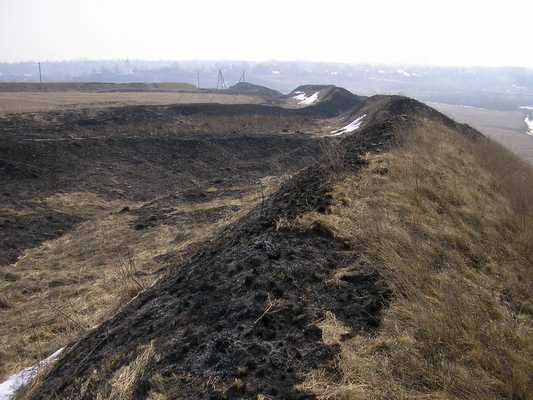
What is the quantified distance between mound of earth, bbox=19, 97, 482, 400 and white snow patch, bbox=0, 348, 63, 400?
1.69ft

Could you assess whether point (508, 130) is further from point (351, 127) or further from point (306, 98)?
point (351, 127)

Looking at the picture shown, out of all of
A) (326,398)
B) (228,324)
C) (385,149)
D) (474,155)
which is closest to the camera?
(326,398)

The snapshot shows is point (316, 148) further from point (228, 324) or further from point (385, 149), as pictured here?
point (228, 324)

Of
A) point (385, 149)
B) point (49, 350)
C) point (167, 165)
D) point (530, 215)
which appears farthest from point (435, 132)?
point (49, 350)

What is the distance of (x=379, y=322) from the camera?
4.70m

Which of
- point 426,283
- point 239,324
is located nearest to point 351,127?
point 426,283

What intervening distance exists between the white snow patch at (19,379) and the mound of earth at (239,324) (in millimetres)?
516

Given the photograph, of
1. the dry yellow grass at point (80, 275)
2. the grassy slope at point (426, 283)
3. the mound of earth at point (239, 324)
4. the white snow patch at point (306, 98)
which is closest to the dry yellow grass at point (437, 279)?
the grassy slope at point (426, 283)

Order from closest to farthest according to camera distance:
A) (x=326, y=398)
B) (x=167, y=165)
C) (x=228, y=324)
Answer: (x=326, y=398) < (x=228, y=324) < (x=167, y=165)

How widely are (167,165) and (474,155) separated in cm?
1361

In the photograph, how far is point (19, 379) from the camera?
6.27m

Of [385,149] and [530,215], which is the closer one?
[530,215]

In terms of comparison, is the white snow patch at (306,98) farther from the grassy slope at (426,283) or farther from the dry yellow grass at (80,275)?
the grassy slope at (426,283)

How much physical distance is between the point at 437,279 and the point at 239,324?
260 cm
